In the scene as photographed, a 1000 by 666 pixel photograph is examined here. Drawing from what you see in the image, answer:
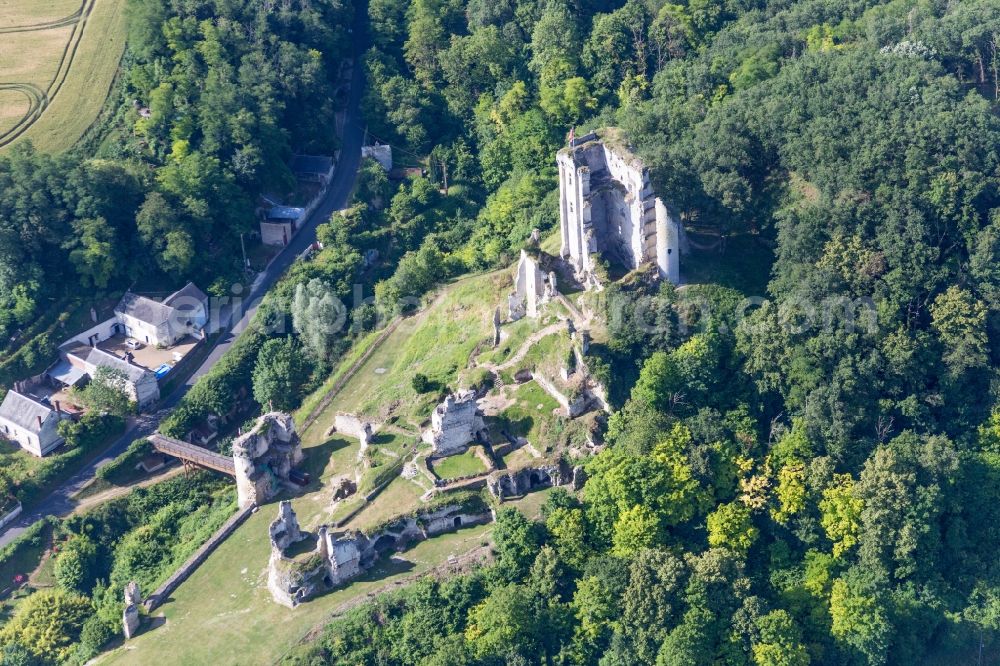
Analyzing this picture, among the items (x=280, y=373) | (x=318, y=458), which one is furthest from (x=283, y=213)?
(x=318, y=458)

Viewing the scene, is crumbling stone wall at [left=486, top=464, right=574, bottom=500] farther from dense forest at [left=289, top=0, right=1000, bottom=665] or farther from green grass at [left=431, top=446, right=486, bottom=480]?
dense forest at [left=289, top=0, right=1000, bottom=665]

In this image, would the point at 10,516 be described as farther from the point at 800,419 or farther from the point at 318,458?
the point at 800,419

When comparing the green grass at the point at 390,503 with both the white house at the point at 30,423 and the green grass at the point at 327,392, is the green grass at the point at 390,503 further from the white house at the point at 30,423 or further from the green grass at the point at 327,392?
the white house at the point at 30,423

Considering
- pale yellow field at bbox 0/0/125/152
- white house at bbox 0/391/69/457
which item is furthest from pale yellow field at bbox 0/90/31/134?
white house at bbox 0/391/69/457

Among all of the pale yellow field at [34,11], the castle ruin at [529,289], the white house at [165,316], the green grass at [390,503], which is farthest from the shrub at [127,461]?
the pale yellow field at [34,11]

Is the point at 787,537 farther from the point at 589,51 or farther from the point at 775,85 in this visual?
the point at 589,51

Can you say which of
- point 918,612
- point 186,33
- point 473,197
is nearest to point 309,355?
Answer: point 473,197
